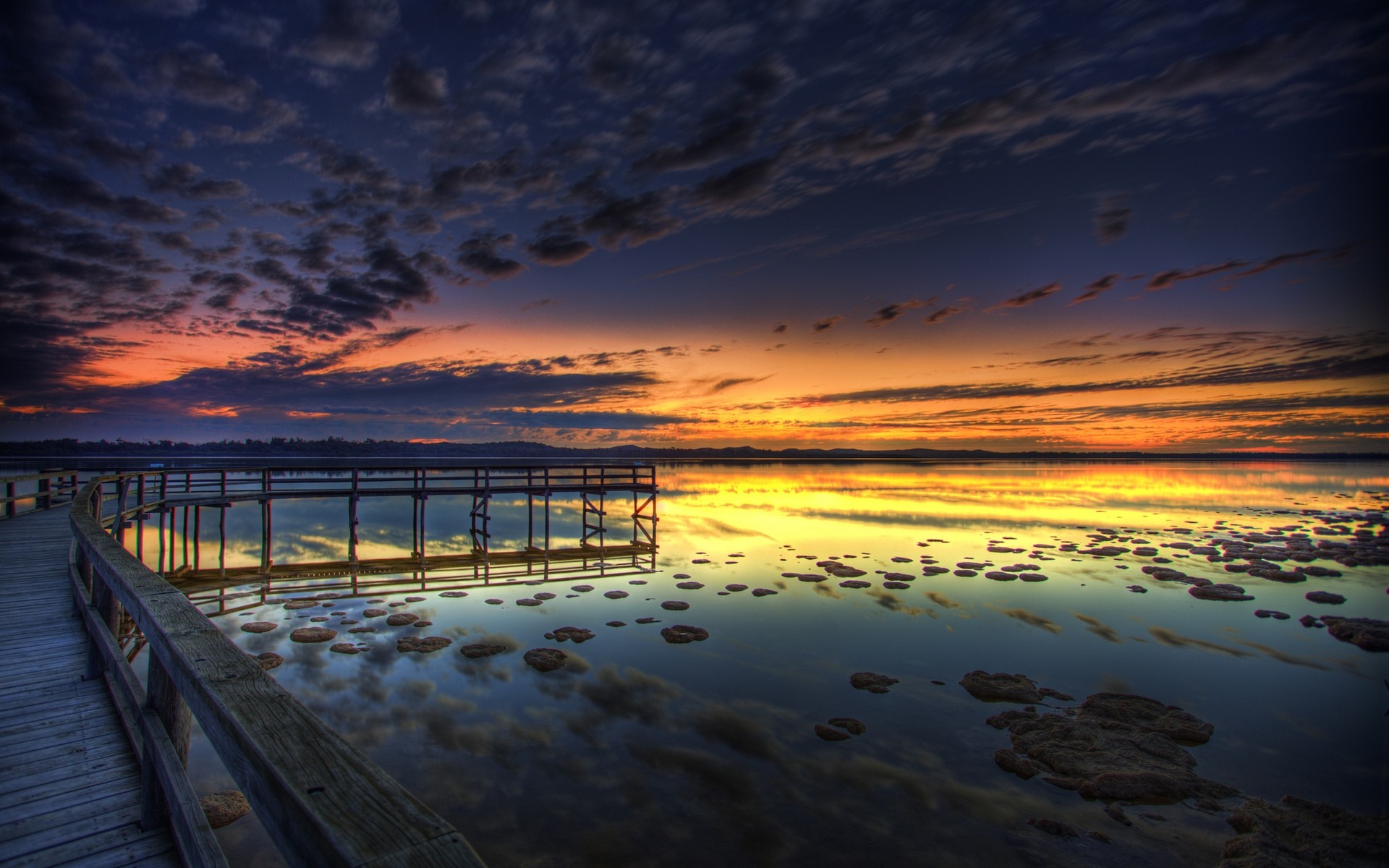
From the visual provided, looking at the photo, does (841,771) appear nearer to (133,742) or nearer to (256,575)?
(133,742)

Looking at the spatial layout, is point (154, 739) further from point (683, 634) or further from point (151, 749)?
point (683, 634)

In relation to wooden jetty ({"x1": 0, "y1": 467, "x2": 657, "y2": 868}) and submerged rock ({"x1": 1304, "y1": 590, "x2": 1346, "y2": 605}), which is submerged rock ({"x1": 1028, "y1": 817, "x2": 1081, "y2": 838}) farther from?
submerged rock ({"x1": 1304, "y1": 590, "x2": 1346, "y2": 605})

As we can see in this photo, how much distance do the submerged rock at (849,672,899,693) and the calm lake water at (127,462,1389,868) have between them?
222 millimetres

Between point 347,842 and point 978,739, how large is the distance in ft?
27.3

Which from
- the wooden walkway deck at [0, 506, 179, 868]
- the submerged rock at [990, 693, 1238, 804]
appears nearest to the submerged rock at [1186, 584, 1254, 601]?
the submerged rock at [990, 693, 1238, 804]

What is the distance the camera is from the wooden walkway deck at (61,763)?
3121mm

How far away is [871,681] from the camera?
942 centimetres

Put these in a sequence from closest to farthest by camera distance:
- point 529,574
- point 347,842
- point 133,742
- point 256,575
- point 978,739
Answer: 1. point 347,842
2. point 133,742
3. point 978,739
4. point 256,575
5. point 529,574

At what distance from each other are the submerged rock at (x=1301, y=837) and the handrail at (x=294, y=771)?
23.6 feet

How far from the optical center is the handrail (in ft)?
4.44

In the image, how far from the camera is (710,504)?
3844cm

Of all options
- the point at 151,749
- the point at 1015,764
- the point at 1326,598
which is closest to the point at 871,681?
the point at 1015,764

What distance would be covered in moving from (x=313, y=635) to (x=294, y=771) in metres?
12.1

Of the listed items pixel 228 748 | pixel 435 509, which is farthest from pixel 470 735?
pixel 435 509
